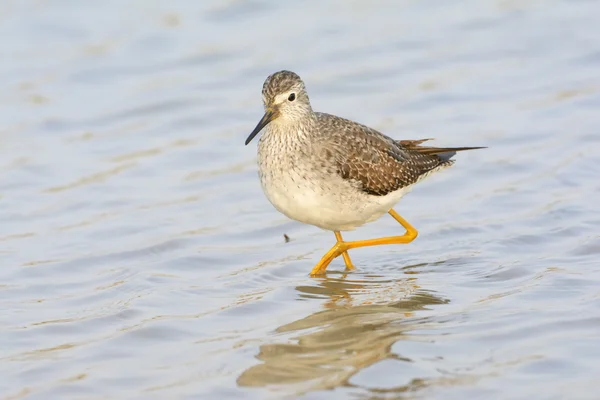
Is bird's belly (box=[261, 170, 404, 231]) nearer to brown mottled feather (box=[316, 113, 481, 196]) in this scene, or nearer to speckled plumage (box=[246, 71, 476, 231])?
speckled plumage (box=[246, 71, 476, 231])

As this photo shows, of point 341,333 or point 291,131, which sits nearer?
point 341,333

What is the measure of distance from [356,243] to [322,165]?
1039 mm

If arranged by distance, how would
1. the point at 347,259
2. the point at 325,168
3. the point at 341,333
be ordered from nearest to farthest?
the point at 341,333
the point at 325,168
the point at 347,259

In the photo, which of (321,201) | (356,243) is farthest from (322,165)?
(356,243)

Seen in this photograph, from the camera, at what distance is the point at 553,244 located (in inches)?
408

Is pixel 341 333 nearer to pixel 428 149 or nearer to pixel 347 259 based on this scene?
pixel 347 259

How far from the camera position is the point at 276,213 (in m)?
12.0

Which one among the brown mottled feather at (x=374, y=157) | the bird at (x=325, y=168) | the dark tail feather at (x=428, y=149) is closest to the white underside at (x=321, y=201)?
the bird at (x=325, y=168)

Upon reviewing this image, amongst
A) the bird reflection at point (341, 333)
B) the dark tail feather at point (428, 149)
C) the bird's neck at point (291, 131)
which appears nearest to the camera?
the bird reflection at point (341, 333)

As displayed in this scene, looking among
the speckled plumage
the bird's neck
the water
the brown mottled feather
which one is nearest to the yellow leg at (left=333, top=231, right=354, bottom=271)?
the water

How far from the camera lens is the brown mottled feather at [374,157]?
1046 centimetres

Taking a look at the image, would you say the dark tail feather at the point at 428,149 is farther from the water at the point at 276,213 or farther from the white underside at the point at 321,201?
the white underside at the point at 321,201

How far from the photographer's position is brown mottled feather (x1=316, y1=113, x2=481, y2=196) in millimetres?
10458

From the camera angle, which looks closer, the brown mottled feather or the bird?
the bird
